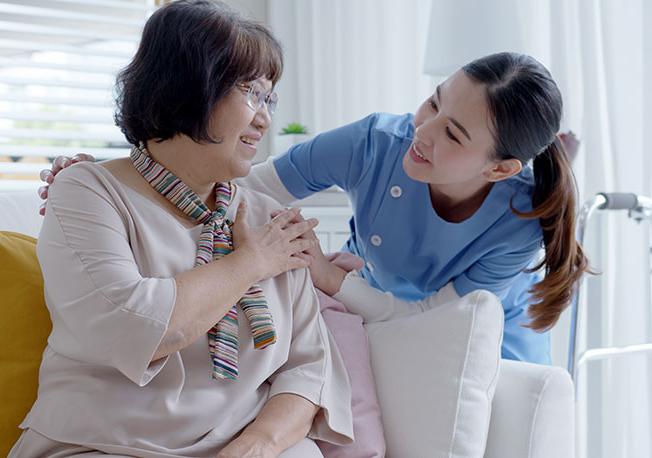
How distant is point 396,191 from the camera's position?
182cm

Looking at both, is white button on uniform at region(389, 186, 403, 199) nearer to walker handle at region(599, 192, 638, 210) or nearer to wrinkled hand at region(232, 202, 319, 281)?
wrinkled hand at region(232, 202, 319, 281)

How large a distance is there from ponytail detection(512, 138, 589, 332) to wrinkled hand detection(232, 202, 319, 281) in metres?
0.48

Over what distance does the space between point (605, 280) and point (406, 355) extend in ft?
3.34

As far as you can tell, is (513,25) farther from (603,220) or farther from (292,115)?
(292,115)

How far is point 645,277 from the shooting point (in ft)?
7.55

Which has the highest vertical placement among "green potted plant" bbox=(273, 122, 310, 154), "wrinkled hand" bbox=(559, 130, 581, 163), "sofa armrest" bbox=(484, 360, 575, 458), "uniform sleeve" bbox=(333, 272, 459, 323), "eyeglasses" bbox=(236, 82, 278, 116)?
"eyeglasses" bbox=(236, 82, 278, 116)

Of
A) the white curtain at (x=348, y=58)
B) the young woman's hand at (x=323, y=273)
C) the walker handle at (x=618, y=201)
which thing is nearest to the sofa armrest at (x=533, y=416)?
the young woman's hand at (x=323, y=273)

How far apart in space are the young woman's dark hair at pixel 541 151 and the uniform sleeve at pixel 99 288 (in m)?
0.74

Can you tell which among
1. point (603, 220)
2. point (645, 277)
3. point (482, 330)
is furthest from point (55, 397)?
point (645, 277)

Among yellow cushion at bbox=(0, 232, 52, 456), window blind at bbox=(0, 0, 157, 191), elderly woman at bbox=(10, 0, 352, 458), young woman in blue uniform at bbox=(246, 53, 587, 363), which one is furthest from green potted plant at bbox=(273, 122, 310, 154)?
yellow cushion at bbox=(0, 232, 52, 456)

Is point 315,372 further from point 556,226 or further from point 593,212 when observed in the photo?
point 593,212

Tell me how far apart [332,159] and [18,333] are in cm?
75

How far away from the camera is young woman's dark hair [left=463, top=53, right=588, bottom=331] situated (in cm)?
161

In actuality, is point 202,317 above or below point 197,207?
below
